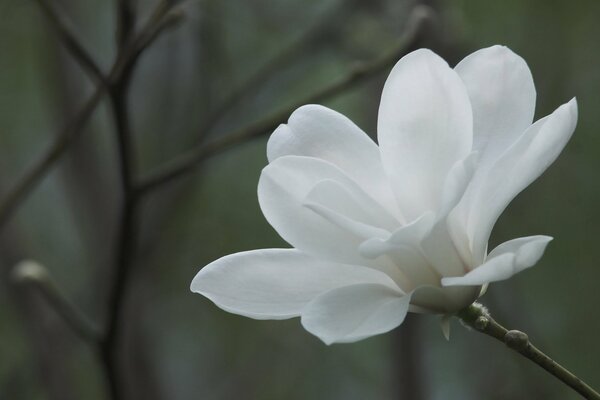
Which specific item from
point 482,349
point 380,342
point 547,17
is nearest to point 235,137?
point 482,349

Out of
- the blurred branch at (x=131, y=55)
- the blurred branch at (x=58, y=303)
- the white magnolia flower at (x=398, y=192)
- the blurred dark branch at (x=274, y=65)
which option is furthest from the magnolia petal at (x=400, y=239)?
the blurred dark branch at (x=274, y=65)

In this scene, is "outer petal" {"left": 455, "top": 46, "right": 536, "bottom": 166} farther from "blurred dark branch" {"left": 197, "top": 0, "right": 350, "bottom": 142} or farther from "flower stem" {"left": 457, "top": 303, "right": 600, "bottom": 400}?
"blurred dark branch" {"left": 197, "top": 0, "right": 350, "bottom": 142}

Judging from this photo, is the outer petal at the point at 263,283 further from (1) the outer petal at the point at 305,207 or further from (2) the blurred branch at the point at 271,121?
(2) the blurred branch at the point at 271,121

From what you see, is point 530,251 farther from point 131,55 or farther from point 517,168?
point 131,55

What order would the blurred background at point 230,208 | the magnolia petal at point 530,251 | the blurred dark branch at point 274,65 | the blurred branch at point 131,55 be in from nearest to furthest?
1. the magnolia petal at point 530,251
2. the blurred branch at point 131,55
3. the blurred dark branch at point 274,65
4. the blurred background at point 230,208

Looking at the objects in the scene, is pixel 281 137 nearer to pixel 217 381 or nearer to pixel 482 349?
pixel 482 349

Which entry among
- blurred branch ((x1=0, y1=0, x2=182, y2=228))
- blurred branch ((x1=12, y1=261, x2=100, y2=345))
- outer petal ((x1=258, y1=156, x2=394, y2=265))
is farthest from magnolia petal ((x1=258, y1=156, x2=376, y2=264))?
blurred branch ((x1=12, y1=261, x2=100, y2=345))
